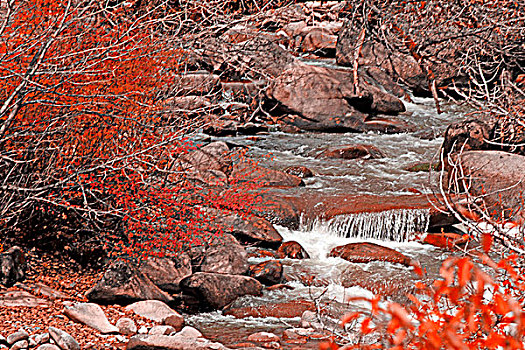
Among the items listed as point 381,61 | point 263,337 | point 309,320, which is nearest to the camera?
point 263,337

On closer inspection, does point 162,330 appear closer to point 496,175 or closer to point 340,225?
point 340,225

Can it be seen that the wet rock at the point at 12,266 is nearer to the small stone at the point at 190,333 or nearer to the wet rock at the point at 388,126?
the small stone at the point at 190,333

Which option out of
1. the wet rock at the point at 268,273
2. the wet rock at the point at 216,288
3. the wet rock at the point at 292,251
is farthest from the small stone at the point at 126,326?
the wet rock at the point at 292,251

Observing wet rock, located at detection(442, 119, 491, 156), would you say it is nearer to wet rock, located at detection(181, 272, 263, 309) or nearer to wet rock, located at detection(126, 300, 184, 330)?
wet rock, located at detection(181, 272, 263, 309)

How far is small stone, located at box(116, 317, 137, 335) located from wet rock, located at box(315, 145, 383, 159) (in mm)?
6760

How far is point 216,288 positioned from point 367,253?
89.0 inches

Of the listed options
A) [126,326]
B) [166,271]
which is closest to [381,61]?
[166,271]

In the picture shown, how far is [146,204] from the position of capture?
566 centimetres

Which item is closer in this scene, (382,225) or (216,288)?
(216,288)

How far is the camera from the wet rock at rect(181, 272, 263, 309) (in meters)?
5.61

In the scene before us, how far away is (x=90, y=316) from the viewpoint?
15.0 feet

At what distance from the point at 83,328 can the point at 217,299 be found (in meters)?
1.55

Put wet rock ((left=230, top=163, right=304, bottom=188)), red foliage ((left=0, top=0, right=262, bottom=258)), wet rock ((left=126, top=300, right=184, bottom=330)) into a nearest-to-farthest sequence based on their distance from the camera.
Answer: wet rock ((left=126, top=300, right=184, bottom=330))
red foliage ((left=0, top=0, right=262, bottom=258))
wet rock ((left=230, top=163, right=304, bottom=188))

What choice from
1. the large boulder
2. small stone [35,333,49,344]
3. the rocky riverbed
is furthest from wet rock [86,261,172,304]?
the large boulder
